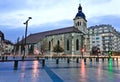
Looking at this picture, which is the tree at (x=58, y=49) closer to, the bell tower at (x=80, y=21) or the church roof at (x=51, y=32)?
the church roof at (x=51, y=32)

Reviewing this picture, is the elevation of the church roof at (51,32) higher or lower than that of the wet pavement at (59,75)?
higher

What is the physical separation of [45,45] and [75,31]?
24.5 m

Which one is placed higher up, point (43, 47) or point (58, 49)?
point (43, 47)

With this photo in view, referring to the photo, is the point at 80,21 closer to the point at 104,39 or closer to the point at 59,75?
the point at 104,39

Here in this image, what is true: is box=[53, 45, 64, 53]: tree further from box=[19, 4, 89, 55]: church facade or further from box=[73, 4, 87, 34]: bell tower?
box=[73, 4, 87, 34]: bell tower

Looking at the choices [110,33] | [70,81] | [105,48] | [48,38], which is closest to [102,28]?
[110,33]

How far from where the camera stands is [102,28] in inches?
6220

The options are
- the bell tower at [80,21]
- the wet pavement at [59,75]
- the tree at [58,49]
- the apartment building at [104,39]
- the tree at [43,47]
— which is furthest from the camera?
the apartment building at [104,39]

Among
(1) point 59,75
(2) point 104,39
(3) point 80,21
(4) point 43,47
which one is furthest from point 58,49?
(1) point 59,75

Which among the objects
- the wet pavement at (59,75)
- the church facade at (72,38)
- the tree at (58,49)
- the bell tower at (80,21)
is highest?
the bell tower at (80,21)

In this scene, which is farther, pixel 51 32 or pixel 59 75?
pixel 51 32

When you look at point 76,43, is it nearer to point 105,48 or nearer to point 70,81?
point 105,48

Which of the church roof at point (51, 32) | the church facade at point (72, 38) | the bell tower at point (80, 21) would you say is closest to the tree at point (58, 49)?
the church facade at point (72, 38)

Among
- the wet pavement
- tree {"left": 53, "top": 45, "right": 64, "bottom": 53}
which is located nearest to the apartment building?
tree {"left": 53, "top": 45, "right": 64, "bottom": 53}
